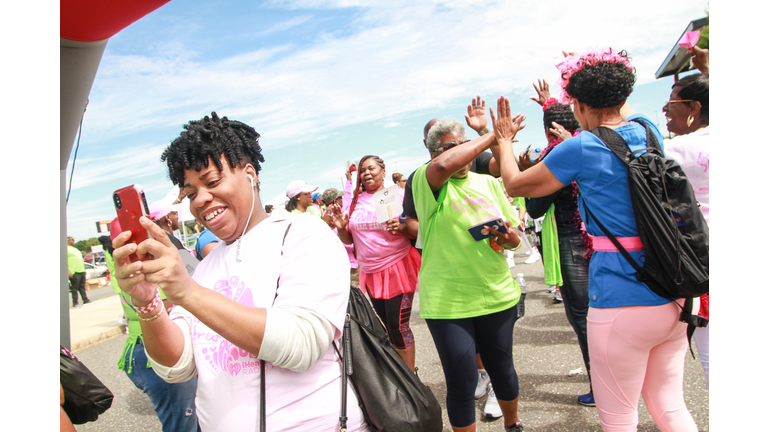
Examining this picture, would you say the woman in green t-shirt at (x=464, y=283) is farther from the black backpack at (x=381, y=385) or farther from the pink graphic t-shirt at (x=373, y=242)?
the pink graphic t-shirt at (x=373, y=242)

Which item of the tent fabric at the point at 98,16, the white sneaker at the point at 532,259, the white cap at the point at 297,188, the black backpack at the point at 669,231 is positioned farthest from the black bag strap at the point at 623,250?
the white sneaker at the point at 532,259

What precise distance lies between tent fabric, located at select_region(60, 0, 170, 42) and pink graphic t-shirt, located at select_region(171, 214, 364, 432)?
132cm

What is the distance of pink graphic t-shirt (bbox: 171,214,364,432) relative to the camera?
52.8 inches

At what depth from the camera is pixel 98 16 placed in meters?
2.01

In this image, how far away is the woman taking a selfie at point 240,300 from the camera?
46.2 inches

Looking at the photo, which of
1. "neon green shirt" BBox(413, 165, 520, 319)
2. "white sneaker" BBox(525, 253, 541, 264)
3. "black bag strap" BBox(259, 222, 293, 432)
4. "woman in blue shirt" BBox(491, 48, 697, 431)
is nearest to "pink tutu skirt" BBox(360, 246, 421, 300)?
"neon green shirt" BBox(413, 165, 520, 319)

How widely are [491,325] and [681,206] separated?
4.00ft

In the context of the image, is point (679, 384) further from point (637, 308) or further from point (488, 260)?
point (488, 260)

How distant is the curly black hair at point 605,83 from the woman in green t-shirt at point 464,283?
0.59m

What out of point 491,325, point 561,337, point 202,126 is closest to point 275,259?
point 202,126

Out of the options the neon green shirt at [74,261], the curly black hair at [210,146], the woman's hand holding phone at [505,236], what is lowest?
the neon green shirt at [74,261]

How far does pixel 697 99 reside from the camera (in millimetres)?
2557

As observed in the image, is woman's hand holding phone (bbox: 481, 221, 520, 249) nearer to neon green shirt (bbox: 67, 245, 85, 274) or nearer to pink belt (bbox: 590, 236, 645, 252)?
pink belt (bbox: 590, 236, 645, 252)

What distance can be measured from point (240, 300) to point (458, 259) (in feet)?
5.01
